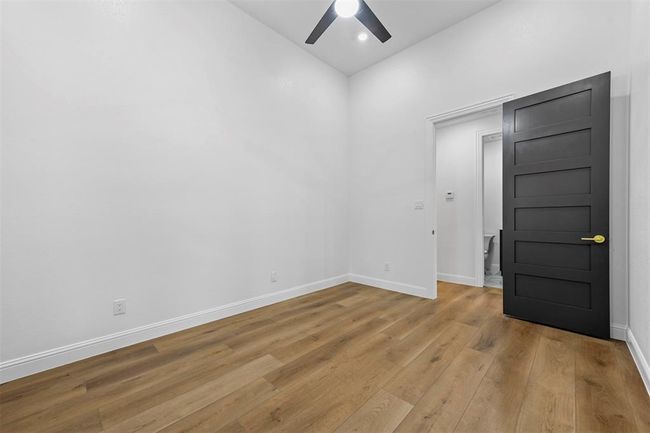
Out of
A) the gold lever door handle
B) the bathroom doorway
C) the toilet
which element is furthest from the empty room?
the toilet

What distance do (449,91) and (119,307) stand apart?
4.23 meters

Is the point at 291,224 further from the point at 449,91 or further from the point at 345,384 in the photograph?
the point at 449,91

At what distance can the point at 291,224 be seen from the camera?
360cm

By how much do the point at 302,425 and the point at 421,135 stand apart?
3450mm

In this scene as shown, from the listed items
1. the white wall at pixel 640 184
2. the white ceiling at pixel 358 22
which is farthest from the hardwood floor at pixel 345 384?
the white ceiling at pixel 358 22

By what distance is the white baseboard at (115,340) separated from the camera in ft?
6.02

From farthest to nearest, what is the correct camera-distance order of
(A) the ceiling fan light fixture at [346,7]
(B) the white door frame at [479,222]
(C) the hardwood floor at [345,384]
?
(B) the white door frame at [479,222], (A) the ceiling fan light fixture at [346,7], (C) the hardwood floor at [345,384]

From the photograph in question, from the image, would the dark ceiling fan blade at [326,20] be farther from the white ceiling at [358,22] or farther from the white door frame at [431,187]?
the white door frame at [431,187]

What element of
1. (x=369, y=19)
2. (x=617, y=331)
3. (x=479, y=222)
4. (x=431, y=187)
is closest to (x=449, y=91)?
(x=431, y=187)

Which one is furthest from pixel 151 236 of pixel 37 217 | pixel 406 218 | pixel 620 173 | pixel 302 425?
pixel 620 173

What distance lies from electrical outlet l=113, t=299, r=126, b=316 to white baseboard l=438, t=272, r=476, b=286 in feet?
14.3

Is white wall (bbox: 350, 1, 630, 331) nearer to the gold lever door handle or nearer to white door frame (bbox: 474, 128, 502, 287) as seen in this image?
the gold lever door handle

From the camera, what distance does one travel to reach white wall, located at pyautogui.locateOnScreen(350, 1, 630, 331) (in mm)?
2314

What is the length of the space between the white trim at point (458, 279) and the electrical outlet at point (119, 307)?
4.35m
